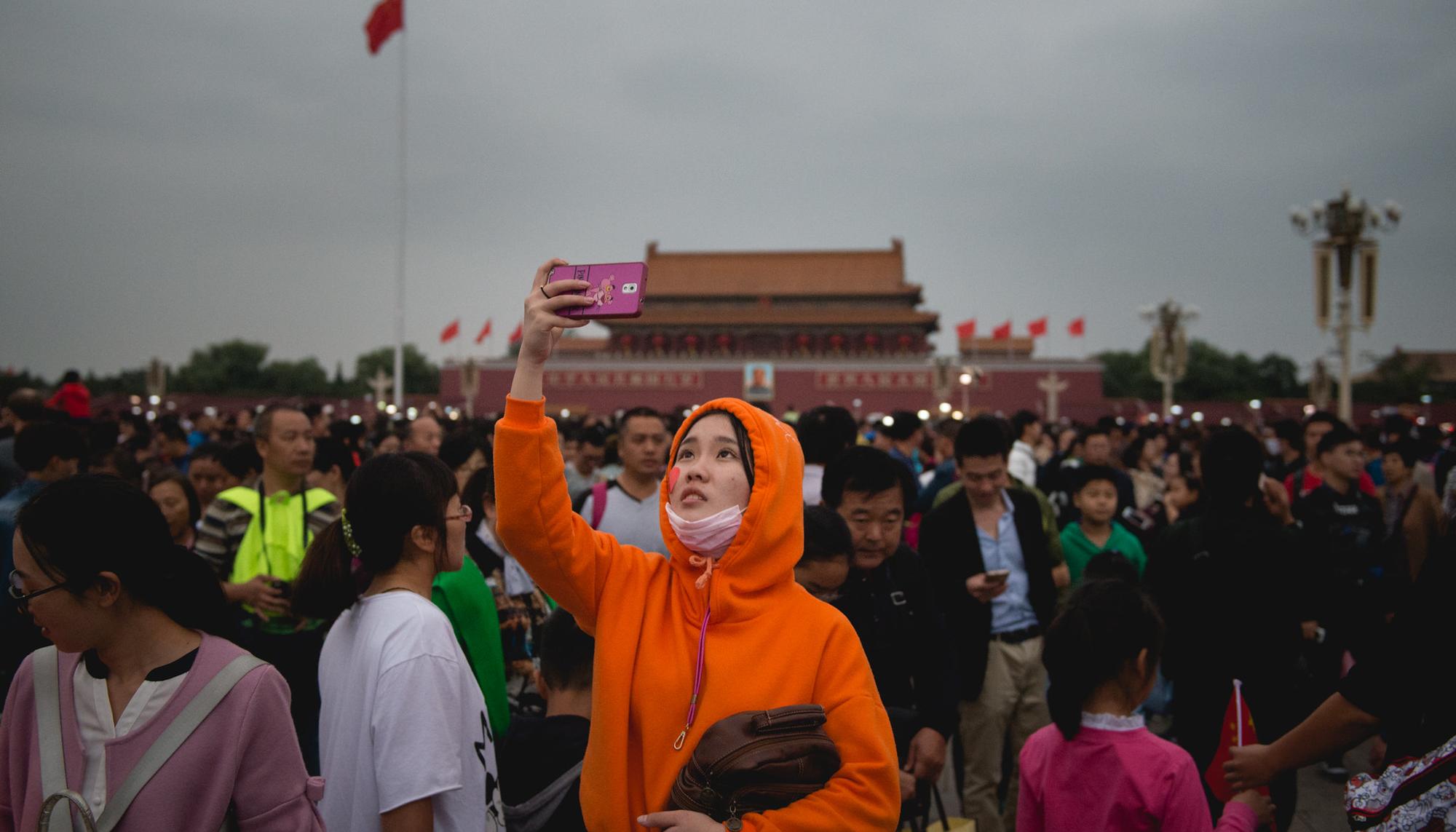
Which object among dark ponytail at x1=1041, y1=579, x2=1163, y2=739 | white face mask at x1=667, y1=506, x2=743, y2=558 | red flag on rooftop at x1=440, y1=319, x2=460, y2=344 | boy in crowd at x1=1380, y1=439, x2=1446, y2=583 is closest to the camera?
white face mask at x1=667, y1=506, x2=743, y2=558

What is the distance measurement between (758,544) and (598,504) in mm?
2488

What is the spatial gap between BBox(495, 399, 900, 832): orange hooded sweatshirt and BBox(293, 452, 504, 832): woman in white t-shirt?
337 mm

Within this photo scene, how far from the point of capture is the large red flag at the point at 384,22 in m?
17.6

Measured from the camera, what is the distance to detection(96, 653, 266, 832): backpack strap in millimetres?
1354

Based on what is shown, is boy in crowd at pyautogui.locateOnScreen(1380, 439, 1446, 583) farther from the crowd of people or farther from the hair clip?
the hair clip

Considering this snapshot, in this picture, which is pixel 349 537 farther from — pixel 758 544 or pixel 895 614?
pixel 895 614

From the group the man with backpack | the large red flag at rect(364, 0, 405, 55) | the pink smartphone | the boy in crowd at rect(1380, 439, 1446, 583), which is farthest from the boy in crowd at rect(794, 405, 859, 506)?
the large red flag at rect(364, 0, 405, 55)

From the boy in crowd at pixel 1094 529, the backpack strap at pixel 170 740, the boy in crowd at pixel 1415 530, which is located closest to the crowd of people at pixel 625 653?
the backpack strap at pixel 170 740

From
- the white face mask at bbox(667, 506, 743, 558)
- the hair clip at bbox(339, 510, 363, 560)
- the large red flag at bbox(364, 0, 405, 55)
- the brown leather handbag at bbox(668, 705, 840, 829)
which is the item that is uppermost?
the large red flag at bbox(364, 0, 405, 55)

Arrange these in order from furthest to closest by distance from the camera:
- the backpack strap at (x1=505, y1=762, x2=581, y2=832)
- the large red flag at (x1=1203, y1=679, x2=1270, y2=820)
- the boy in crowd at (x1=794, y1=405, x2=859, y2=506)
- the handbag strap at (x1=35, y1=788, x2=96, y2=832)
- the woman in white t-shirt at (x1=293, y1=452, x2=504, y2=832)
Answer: the boy in crowd at (x1=794, y1=405, x2=859, y2=506)
the large red flag at (x1=1203, y1=679, x2=1270, y2=820)
the backpack strap at (x1=505, y1=762, x2=581, y2=832)
the woman in white t-shirt at (x1=293, y1=452, x2=504, y2=832)
the handbag strap at (x1=35, y1=788, x2=96, y2=832)

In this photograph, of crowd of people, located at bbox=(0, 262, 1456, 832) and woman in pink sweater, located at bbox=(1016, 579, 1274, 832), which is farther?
woman in pink sweater, located at bbox=(1016, 579, 1274, 832)

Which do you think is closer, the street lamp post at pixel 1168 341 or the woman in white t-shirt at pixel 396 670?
the woman in white t-shirt at pixel 396 670

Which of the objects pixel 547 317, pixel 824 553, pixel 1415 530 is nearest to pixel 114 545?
pixel 547 317

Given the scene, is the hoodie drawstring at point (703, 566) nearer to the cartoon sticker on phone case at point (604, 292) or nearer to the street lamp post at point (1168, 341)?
the cartoon sticker on phone case at point (604, 292)
